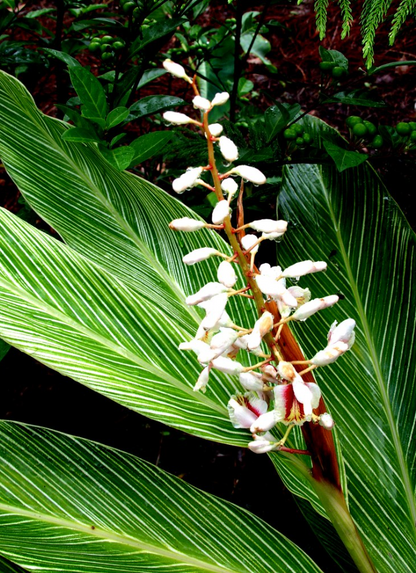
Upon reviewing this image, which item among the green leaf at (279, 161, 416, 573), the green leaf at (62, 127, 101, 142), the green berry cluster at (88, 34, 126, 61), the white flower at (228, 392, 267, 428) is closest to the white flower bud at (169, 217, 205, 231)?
the white flower at (228, 392, 267, 428)

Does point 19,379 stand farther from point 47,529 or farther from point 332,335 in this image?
point 332,335

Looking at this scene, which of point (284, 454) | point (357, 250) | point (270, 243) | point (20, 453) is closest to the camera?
point (284, 454)

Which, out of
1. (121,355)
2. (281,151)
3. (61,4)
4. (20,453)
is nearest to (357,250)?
(281,151)

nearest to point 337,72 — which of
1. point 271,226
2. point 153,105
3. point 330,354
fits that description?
Result: point 153,105

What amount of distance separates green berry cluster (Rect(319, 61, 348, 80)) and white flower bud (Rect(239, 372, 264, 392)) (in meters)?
0.75

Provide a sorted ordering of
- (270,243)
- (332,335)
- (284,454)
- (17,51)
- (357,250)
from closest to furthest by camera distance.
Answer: (332,335)
(284,454)
(357,250)
(17,51)
(270,243)

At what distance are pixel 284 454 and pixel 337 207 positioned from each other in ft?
2.10

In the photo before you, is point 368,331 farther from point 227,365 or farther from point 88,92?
point 88,92

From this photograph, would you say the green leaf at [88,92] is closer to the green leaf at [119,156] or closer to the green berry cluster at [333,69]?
the green leaf at [119,156]

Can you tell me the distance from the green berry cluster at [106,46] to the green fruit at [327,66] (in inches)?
21.6

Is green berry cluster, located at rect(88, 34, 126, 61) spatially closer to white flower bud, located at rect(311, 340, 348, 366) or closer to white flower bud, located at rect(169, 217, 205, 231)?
white flower bud, located at rect(169, 217, 205, 231)

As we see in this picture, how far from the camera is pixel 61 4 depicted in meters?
1.51

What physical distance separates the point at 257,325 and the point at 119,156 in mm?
516

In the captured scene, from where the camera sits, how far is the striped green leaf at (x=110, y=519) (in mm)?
836
